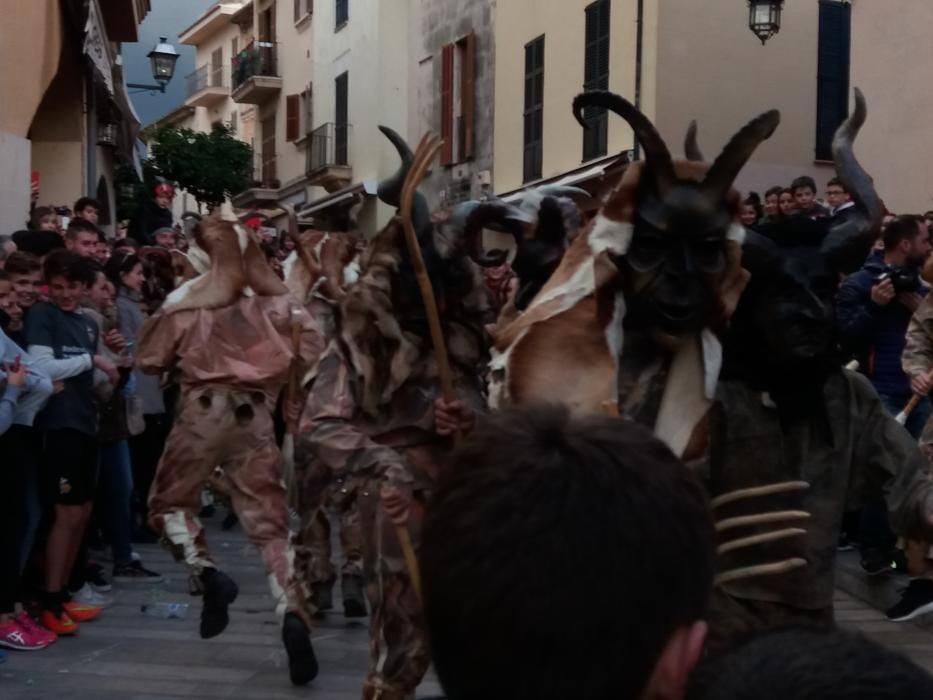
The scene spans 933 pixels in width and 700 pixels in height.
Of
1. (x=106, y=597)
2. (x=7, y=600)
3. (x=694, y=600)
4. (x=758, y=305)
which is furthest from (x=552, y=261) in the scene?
(x=106, y=597)

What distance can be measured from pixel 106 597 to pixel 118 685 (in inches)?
92.6

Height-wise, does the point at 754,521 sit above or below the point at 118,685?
above

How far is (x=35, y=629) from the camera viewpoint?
795cm

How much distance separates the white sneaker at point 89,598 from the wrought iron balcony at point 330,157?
29921mm

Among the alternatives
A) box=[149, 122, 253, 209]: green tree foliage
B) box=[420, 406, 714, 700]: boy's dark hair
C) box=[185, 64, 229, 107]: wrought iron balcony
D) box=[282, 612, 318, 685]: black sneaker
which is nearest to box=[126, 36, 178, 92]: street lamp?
box=[149, 122, 253, 209]: green tree foliage

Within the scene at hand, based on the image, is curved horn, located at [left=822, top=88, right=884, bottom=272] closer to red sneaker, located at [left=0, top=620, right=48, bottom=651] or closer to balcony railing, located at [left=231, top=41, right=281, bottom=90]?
red sneaker, located at [left=0, top=620, right=48, bottom=651]

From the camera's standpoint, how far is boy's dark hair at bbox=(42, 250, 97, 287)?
8117mm

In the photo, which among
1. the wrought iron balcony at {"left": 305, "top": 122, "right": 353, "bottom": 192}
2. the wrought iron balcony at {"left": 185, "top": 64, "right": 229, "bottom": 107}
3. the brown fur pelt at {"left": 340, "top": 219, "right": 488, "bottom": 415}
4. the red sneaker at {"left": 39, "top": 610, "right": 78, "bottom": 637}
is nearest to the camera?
the brown fur pelt at {"left": 340, "top": 219, "right": 488, "bottom": 415}

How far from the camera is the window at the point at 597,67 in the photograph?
22.1 meters

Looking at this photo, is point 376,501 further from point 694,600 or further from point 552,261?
point 694,600

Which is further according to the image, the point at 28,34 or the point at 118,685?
the point at 28,34

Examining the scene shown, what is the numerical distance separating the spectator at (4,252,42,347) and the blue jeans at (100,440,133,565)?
5.99 ft

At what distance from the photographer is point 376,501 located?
5.41 metres

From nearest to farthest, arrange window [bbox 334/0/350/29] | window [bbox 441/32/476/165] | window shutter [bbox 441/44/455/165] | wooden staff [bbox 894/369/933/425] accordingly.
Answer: wooden staff [bbox 894/369/933/425]
window [bbox 441/32/476/165]
window shutter [bbox 441/44/455/165]
window [bbox 334/0/350/29]
